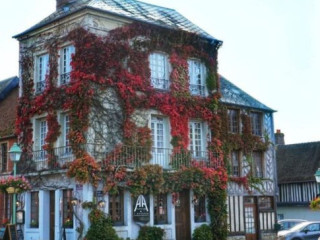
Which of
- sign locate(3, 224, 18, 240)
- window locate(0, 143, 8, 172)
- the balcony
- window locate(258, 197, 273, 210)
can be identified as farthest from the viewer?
window locate(258, 197, 273, 210)

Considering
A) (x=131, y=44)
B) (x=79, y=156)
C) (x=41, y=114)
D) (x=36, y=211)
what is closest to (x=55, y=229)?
(x=36, y=211)

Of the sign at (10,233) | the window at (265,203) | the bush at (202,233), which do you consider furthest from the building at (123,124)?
the sign at (10,233)

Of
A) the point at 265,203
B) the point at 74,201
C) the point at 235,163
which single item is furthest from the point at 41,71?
the point at 265,203

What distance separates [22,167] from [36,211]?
1.95 meters

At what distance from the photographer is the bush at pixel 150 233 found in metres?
21.0

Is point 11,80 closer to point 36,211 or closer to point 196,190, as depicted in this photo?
point 36,211

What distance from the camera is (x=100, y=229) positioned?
19703mm

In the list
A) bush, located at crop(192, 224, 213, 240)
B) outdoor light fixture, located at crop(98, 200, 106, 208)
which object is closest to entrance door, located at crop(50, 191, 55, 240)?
outdoor light fixture, located at crop(98, 200, 106, 208)

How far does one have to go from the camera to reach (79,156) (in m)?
20.3

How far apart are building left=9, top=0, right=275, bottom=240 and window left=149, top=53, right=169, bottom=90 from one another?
0.05 metres

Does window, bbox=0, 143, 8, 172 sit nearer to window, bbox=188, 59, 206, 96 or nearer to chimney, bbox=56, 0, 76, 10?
chimney, bbox=56, 0, 76, 10

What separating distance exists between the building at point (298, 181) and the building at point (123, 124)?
11.2 m

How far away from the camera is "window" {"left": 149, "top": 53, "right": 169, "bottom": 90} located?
2314cm

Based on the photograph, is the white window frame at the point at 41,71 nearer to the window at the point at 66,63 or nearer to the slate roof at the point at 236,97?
the window at the point at 66,63
